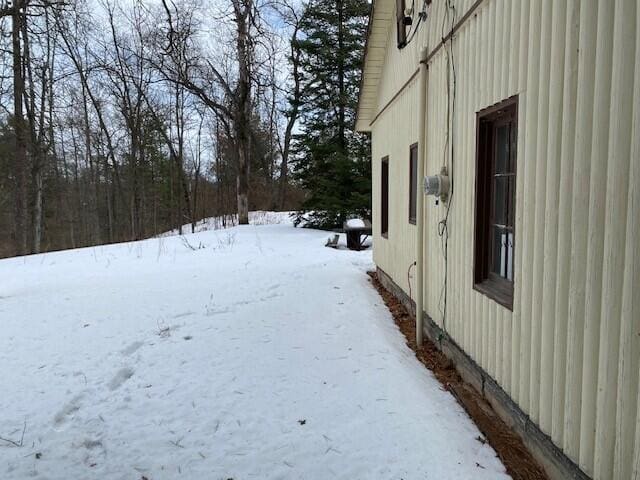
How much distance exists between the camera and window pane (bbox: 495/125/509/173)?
3.50m

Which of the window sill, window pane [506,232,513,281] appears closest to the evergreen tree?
the window sill

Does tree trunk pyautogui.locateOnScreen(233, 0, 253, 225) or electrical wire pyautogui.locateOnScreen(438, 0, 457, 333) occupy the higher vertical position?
tree trunk pyautogui.locateOnScreen(233, 0, 253, 225)

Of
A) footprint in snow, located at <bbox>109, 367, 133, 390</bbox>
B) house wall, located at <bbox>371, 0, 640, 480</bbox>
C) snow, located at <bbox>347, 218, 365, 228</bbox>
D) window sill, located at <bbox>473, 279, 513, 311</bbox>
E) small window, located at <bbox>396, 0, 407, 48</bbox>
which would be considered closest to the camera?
house wall, located at <bbox>371, 0, 640, 480</bbox>

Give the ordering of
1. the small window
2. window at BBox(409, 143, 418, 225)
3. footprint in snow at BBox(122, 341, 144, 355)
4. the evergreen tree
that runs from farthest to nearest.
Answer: the evergreen tree, window at BBox(409, 143, 418, 225), the small window, footprint in snow at BBox(122, 341, 144, 355)

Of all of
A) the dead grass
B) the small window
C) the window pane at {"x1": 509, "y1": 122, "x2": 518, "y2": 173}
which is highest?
the small window

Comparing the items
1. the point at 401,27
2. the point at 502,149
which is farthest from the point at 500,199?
the point at 401,27

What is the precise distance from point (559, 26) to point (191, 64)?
62.5 feet

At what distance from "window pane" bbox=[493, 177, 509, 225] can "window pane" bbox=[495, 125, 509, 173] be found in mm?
79

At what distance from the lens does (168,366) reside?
Result: 4.31 m

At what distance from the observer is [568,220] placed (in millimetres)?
2336

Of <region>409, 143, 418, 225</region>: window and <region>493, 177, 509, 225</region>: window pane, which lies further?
<region>409, 143, 418, 225</region>: window

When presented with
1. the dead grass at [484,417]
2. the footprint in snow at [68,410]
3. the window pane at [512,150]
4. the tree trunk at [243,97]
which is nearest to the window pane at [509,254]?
the window pane at [512,150]

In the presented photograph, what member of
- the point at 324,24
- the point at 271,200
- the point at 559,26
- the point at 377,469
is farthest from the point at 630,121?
the point at 271,200

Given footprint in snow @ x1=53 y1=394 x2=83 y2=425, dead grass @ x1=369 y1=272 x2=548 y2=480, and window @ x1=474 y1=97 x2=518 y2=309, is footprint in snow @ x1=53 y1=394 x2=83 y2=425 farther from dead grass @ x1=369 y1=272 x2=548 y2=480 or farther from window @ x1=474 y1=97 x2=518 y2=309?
window @ x1=474 y1=97 x2=518 y2=309
